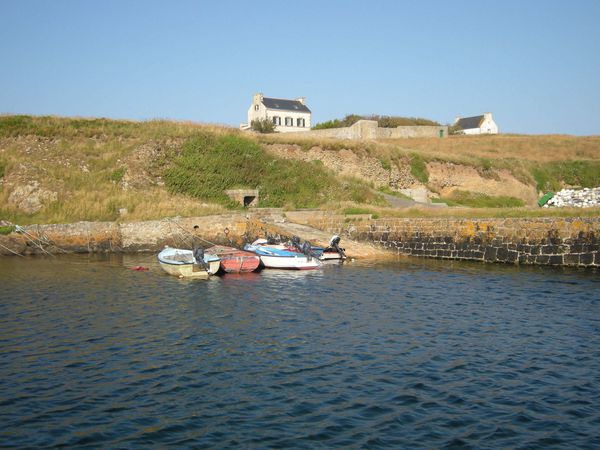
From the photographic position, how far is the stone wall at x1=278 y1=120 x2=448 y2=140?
2489 inches

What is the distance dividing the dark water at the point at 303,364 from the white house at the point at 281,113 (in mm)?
63693

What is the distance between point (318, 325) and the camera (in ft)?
55.6

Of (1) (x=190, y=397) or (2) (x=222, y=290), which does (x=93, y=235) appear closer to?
(2) (x=222, y=290)

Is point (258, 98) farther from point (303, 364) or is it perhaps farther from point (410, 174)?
point (303, 364)

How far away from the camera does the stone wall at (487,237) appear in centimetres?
2494

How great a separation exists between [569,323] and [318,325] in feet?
22.5

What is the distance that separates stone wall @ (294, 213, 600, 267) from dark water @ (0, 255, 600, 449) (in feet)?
8.43

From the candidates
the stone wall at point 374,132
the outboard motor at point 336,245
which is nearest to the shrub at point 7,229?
the outboard motor at point 336,245

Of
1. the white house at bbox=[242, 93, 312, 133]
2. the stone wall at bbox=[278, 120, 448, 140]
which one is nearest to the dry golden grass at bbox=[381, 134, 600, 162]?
the stone wall at bbox=[278, 120, 448, 140]

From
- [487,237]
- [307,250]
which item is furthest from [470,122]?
[307,250]

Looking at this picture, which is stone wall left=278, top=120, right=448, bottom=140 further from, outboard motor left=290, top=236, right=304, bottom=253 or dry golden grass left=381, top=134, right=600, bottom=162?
outboard motor left=290, top=236, right=304, bottom=253

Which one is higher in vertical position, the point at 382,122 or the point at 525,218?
the point at 382,122

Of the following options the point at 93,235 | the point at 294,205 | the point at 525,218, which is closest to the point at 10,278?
the point at 93,235

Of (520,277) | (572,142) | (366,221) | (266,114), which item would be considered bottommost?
(520,277)
